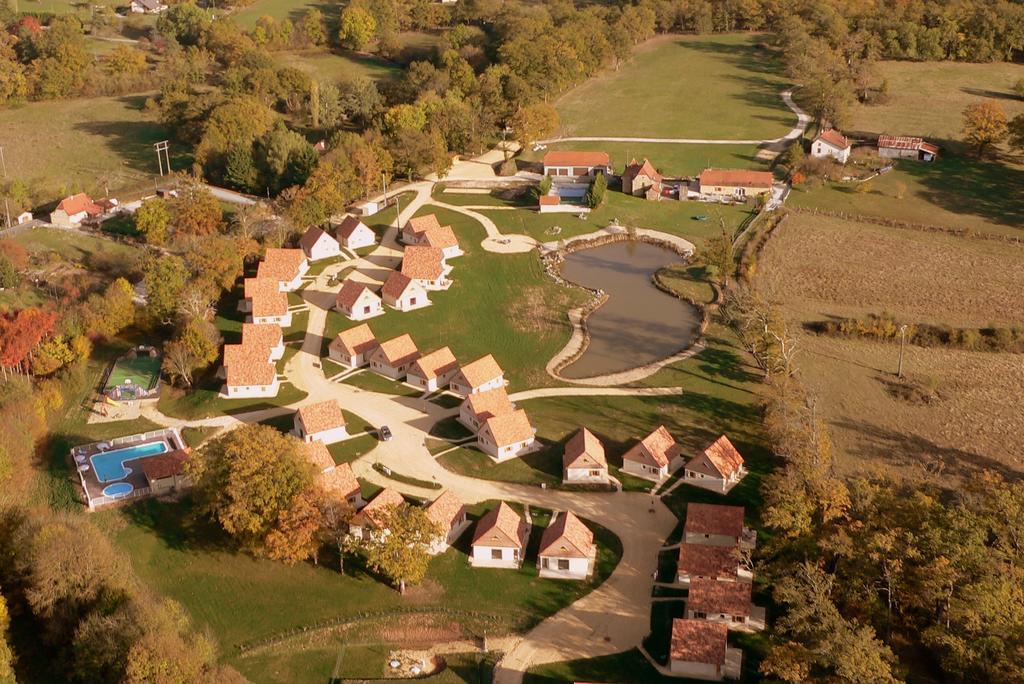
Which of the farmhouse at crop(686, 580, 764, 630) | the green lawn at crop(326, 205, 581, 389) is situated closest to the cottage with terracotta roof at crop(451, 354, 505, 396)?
the green lawn at crop(326, 205, 581, 389)

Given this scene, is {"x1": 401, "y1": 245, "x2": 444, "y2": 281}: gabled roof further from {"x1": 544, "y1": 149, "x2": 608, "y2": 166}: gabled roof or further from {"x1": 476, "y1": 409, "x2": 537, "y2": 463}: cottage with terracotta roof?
{"x1": 544, "y1": 149, "x2": 608, "y2": 166}: gabled roof

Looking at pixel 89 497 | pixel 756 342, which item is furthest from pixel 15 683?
pixel 756 342

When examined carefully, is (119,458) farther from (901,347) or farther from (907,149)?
(907,149)

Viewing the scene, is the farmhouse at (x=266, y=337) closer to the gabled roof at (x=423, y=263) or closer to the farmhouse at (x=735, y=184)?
the gabled roof at (x=423, y=263)

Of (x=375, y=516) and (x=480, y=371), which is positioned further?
(x=480, y=371)

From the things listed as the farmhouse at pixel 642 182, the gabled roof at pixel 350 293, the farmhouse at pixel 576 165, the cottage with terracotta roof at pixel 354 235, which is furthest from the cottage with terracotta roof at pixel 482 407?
the farmhouse at pixel 576 165

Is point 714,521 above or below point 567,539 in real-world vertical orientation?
above

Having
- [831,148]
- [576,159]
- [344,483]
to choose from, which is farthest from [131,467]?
[831,148]
